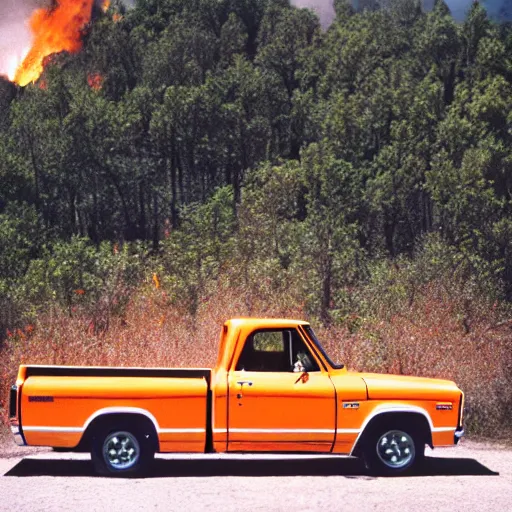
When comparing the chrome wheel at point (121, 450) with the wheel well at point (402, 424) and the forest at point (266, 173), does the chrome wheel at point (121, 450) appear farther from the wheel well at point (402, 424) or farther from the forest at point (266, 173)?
the forest at point (266, 173)

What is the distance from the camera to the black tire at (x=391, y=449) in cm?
901

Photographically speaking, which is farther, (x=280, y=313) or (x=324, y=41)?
(x=324, y=41)

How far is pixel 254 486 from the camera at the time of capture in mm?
8570

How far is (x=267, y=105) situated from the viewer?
78.6 metres

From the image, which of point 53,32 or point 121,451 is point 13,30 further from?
point 121,451

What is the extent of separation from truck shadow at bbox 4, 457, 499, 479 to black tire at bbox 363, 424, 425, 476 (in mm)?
186

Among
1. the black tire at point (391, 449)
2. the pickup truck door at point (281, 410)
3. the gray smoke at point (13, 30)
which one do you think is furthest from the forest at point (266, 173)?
the pickup truck door at point (281, 410)

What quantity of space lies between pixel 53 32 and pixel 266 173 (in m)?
46.2

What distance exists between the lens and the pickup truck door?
28.8 ft

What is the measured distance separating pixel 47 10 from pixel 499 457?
102 meters

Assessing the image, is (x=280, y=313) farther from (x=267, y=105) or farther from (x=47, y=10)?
(x=47, y=10)

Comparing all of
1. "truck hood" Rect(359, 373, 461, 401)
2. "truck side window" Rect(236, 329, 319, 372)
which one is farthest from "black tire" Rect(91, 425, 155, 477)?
"truck hood" Rect(359, 373, 461, 401)

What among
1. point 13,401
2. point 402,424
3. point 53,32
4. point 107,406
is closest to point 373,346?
point 402,424

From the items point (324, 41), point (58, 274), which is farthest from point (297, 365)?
point (324, 41)
